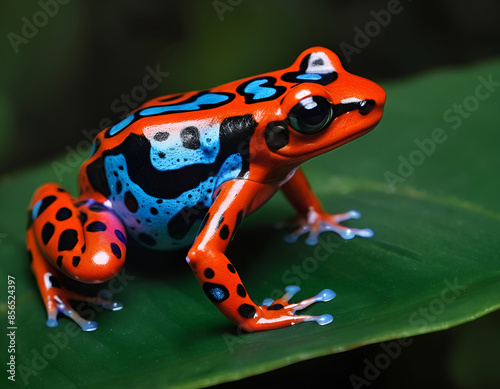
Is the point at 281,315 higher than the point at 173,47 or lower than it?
lower

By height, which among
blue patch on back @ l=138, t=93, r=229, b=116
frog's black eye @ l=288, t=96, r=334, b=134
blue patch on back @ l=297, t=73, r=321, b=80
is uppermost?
blue patch on back @ l=138, t=93, r=229, b=116

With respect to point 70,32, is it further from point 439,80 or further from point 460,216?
point 460,216

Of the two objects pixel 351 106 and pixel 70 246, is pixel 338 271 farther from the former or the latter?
pixel 70 246

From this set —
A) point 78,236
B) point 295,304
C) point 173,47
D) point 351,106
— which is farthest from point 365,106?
point 173,47

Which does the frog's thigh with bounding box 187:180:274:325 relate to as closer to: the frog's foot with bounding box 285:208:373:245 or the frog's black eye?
the frog's black eye

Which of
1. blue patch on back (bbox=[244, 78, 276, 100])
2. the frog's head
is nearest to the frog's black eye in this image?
the frog's head

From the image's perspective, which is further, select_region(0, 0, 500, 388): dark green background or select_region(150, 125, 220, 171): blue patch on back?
select_region(0, 0, 500, 388): dark green background

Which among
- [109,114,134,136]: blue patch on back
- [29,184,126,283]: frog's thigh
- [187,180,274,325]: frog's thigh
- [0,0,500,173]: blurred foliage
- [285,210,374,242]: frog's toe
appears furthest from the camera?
[0,0,500,173]: blurred foliage

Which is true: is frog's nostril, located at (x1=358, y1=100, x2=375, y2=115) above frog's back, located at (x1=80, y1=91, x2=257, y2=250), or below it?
below

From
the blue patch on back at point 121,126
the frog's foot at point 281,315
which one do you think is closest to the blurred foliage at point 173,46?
the blue patch on back at point 121,126
